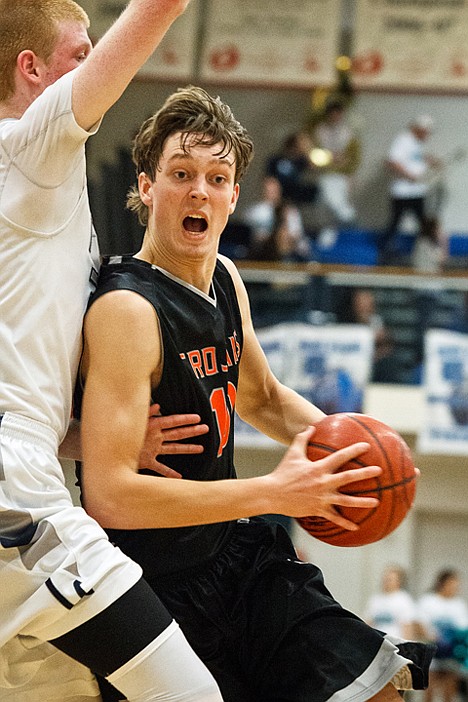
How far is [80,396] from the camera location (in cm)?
341

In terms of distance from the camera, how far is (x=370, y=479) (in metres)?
3.12

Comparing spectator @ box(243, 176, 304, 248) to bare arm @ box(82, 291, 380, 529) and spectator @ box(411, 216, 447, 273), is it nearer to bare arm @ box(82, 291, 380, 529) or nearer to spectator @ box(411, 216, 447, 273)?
spectator @ box(411, 216, 447, 273)

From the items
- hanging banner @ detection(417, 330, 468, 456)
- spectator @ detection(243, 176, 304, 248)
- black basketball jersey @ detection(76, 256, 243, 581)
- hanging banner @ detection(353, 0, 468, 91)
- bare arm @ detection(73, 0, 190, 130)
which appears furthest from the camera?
hanging banner @ detection(353, 0, 468, 91)

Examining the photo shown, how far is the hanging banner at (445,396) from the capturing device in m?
11.8

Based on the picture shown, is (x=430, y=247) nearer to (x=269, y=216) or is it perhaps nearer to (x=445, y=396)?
(x=269, y=216)

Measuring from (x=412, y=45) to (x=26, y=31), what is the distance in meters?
12.0

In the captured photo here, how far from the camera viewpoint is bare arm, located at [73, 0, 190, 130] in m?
2.84

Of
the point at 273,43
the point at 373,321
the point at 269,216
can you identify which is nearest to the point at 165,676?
the point at 373,321

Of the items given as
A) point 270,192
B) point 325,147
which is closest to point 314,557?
point 270,192

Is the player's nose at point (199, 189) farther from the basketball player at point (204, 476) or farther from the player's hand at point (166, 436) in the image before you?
the player's hand at point (166, 436)

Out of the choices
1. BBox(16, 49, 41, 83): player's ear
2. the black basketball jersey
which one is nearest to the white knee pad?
the black basketball jersey

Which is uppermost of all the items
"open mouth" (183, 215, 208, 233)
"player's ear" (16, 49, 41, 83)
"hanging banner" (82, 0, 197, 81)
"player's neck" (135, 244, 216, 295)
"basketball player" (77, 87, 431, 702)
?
"hanging banner" (82, 0, 197, 81)

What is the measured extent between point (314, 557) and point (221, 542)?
9.41 m

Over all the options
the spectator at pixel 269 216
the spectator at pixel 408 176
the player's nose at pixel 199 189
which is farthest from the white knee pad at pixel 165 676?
the spectator at pixel 408 176
